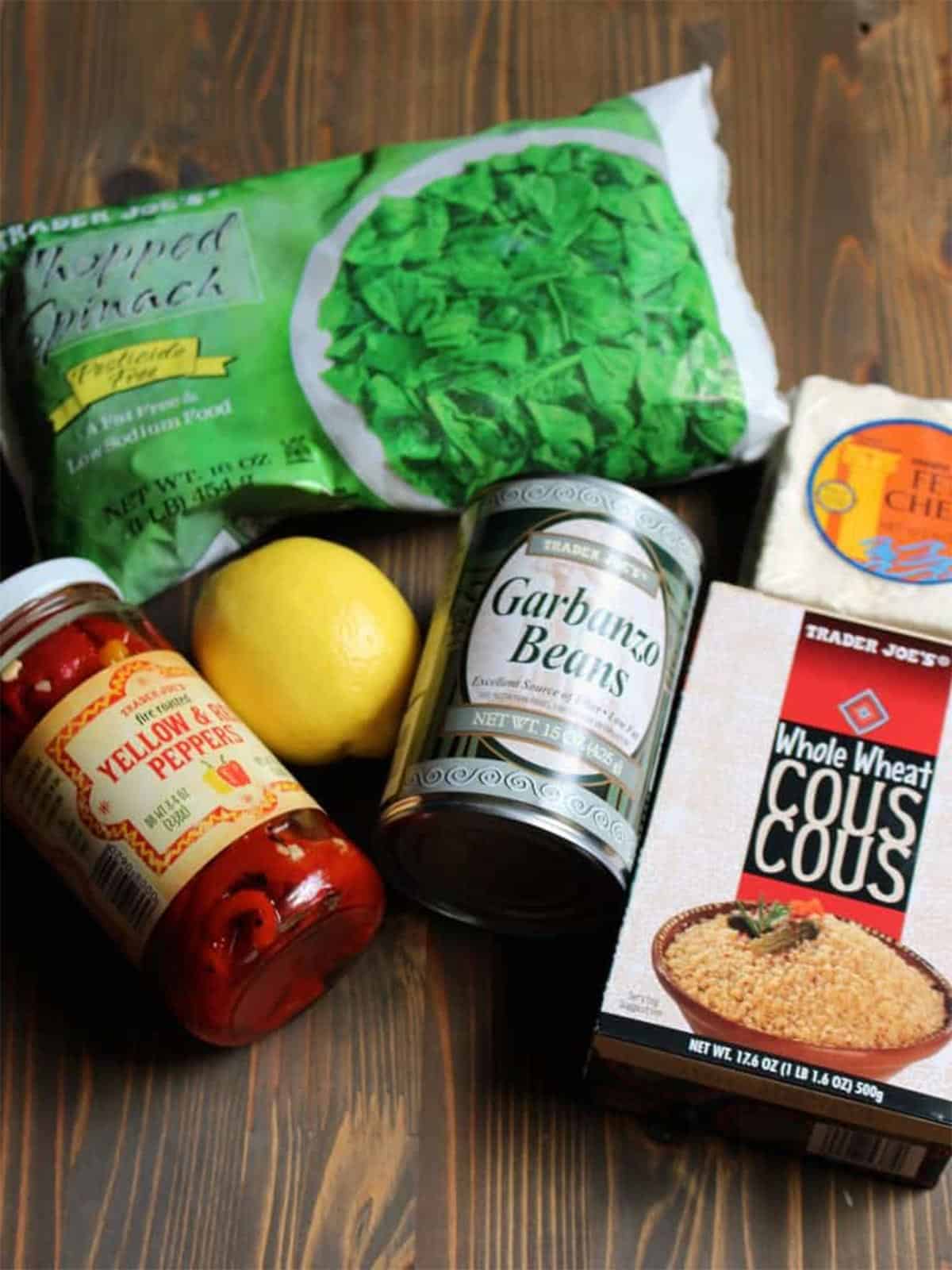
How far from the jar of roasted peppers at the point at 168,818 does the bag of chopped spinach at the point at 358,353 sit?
0.47ft

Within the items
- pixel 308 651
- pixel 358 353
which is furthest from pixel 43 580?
pixel 358 353

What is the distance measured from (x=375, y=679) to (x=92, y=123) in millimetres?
599

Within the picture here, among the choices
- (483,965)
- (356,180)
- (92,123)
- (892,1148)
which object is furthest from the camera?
(92,123)

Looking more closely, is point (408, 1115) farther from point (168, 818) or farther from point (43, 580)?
point (43, 580)

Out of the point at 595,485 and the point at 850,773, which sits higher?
the point at 595,485

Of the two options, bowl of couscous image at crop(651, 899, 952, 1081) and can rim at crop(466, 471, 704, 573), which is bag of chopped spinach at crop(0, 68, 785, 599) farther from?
bowl of couscous image at crop(651, 899, 952, 1081)

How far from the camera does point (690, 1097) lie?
2.85 ft

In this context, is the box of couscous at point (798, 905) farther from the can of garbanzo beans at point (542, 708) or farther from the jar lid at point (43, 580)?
the jar lid at point (43, 580)

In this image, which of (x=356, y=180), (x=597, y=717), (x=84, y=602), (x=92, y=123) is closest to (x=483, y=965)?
(x=597, y=717)

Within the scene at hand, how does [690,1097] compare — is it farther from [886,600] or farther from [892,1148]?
[886,600]

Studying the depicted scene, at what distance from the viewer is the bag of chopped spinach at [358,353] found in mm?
1015

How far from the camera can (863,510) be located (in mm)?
972

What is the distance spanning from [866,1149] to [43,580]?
60 cm

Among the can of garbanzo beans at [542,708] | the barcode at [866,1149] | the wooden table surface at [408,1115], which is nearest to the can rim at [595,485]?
the can of garbanzo beans at [542,708]
